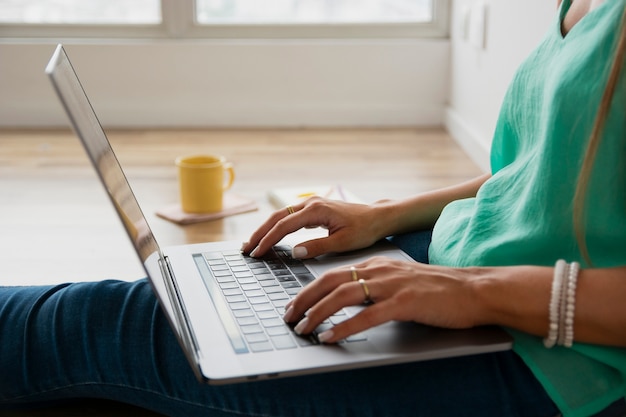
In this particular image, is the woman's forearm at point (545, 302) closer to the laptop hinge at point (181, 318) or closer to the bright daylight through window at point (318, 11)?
the laptop hinge at point (181, 318)

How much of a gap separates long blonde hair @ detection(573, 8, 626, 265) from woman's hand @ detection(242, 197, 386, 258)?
0.31 meters

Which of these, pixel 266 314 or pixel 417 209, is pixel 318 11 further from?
pixel 266 314

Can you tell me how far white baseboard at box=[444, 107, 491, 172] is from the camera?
2441 millimetres

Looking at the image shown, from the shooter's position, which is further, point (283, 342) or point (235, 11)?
point (235, 11)

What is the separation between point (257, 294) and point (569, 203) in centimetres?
34

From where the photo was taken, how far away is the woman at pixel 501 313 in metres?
0.79

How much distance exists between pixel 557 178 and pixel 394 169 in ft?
5.21

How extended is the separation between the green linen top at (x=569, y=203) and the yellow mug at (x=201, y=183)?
3.61ft

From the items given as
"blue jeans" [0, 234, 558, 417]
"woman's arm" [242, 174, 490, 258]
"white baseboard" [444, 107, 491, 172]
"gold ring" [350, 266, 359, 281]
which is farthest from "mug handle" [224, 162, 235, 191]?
"gold ring" [350, 266, 359, 281]

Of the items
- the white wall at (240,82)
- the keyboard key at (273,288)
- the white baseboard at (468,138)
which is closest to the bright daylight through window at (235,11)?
the white wall at (240,82)

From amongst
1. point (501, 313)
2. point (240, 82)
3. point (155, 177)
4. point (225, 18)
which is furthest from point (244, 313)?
point (225, 18)

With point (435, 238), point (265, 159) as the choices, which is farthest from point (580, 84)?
point (265, 159)

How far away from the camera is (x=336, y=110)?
302 cm

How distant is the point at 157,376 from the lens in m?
0.87
